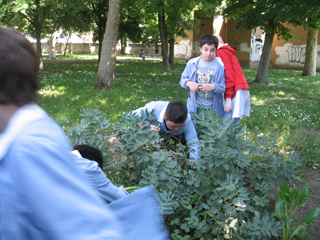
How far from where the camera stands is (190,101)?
449 centimetres

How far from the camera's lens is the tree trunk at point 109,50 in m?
10.5

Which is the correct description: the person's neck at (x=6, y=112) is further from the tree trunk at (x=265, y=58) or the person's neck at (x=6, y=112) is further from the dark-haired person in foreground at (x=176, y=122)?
the tree trunk at (x=265, y=58)

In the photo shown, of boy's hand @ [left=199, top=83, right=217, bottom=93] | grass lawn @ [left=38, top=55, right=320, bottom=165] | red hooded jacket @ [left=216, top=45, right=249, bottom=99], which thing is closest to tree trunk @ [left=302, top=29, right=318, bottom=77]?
grass lawn @ [left=38, top=55, right=320, bottom=165]

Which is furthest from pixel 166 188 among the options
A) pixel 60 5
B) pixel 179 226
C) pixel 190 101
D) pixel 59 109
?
pixel 60 5

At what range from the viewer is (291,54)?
90.4 feet

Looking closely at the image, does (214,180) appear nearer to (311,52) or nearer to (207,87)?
(207,87)

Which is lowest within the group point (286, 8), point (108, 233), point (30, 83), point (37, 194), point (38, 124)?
point (108, 233)

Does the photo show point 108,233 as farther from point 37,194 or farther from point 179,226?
point 179,226

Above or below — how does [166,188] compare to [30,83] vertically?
below

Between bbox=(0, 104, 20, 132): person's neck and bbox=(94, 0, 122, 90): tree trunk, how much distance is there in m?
9.74

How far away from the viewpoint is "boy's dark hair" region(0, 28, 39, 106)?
3.17ft

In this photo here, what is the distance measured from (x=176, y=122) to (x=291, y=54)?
88.9 feet

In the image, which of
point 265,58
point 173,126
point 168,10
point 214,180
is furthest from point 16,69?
point 168,10

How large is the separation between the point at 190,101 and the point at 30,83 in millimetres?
3562
